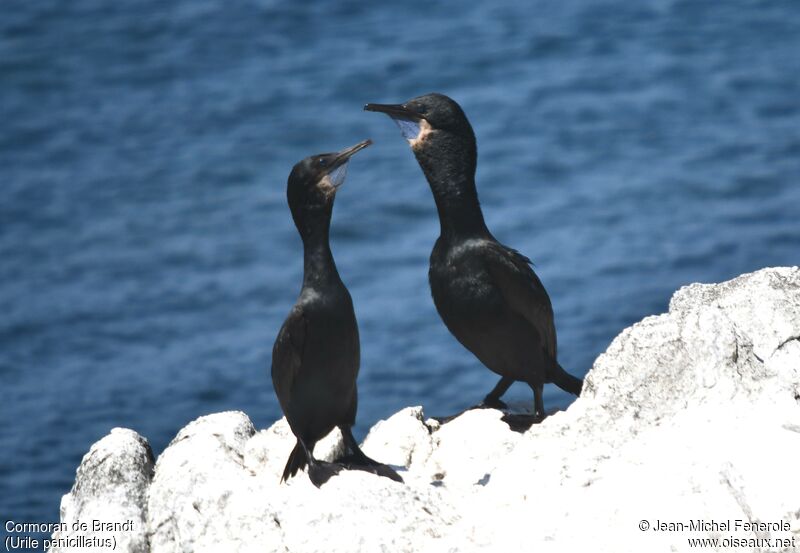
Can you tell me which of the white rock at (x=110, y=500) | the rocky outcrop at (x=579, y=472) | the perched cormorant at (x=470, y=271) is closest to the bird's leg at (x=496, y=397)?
the perched cormorant at (x=470, y=271)

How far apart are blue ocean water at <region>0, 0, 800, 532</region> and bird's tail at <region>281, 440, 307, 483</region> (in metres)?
5.90

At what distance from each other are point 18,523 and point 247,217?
650 cm

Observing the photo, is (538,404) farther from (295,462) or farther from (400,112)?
(400,112)

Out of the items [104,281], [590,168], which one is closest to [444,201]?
[104,281]

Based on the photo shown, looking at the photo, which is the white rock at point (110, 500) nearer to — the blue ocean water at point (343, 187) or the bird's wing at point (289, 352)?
the bird's wing at point (289, 352)

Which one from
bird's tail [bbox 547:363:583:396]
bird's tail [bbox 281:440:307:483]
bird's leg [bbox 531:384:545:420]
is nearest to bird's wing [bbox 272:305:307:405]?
bird's tail [bbox 281:440:307:483]

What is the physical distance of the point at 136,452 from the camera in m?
6.95

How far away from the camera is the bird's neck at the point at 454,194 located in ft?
24.5

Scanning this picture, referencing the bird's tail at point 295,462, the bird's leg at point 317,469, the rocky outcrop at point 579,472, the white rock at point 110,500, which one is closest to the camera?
the rocky outcrop at point 579,472

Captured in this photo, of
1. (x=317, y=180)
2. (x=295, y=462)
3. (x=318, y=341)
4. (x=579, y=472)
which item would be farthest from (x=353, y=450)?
(x=579, y=472)

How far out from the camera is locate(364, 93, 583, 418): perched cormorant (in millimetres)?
7367

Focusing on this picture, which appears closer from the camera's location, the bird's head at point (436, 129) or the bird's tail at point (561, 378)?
the bird's head at point (436, 129)

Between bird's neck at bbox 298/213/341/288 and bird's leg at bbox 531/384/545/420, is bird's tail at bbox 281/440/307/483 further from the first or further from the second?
bird's leg at bbox 531/384/545/420

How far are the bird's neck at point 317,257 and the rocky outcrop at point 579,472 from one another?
79 centimetres
